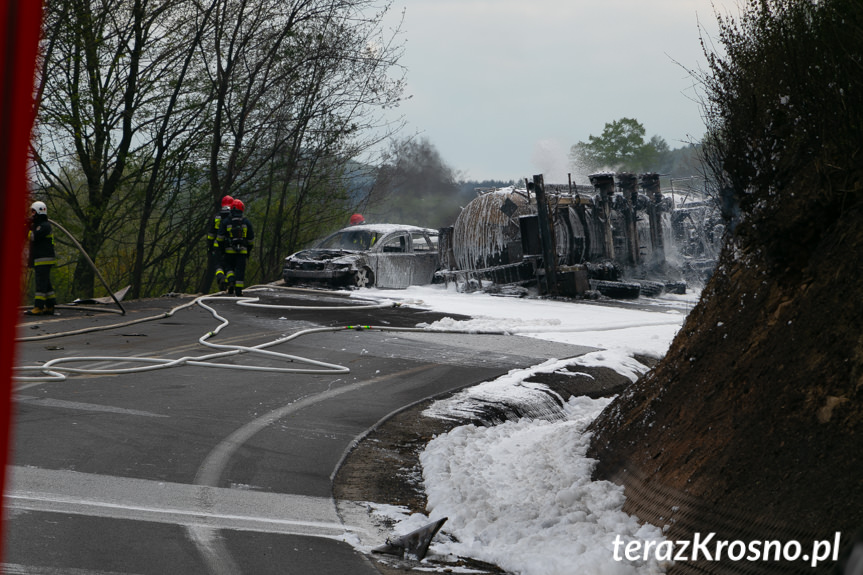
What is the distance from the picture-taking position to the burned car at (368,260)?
72.8 feet

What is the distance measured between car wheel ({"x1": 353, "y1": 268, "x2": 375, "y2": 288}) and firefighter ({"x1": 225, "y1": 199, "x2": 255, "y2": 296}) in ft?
10.9

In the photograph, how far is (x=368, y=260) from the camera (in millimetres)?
22750

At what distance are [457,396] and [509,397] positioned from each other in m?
0.57

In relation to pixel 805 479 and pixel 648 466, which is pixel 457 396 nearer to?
pixel 648 466

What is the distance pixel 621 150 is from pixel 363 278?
227ft

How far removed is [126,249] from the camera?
3453 cm

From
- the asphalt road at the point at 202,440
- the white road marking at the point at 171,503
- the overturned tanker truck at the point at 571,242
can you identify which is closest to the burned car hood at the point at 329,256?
the overturned tanker truck at the point at 571,242

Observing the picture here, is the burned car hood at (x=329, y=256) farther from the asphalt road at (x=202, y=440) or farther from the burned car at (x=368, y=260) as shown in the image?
the asphalt road at (x=202, y=440)

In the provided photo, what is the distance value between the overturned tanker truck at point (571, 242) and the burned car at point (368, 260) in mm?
836

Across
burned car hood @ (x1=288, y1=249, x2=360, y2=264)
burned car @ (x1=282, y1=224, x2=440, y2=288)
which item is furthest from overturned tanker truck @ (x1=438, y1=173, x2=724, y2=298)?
burned car hood @ (x1=288, y1=249, x2=360, y2=264)

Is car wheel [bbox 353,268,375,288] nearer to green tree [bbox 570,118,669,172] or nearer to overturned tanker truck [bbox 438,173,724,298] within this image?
overturned tanker truck [bbox 438,173,724,298]

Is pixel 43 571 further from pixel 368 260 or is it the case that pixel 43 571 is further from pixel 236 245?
pixel 368 260

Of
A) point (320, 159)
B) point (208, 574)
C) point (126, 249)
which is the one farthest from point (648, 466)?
point (126, 249)

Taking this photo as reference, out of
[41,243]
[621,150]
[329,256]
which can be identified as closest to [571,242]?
[329,256]
